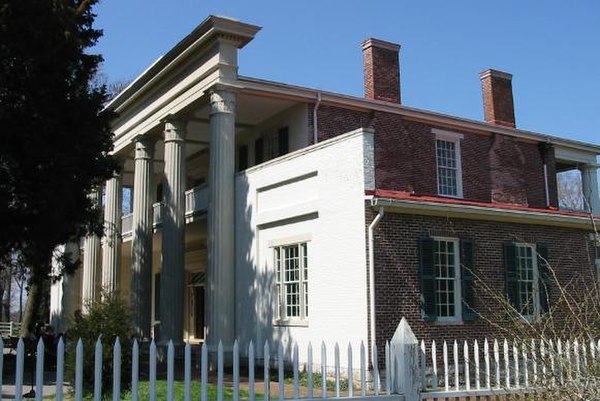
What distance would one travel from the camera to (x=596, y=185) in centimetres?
3123

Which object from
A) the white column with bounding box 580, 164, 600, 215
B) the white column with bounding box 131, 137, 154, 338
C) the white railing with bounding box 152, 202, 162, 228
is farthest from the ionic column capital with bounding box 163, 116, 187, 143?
the white column with bounding box 580, 164, 600, 215

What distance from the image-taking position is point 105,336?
12.0 m

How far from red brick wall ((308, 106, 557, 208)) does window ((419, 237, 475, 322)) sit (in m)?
6.12

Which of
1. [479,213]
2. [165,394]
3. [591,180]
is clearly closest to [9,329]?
[591,180]

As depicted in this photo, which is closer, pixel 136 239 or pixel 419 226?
pixel 419 226

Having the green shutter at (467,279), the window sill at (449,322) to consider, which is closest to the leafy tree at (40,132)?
the window sill at (449,322)

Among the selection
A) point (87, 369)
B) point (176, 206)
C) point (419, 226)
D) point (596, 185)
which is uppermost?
point (596, 185)

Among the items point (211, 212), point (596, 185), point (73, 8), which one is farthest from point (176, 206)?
point (596, 185)

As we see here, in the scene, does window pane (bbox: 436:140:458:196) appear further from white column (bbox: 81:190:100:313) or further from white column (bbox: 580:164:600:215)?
white column (bbox: 81:190:100:313)

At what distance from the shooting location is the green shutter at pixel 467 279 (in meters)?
16.5

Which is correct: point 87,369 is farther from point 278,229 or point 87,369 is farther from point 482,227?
point 482,227

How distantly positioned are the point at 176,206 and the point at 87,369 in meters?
10.7

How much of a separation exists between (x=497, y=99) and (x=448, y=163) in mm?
4738

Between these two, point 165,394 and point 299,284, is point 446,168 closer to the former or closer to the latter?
point 299,284
